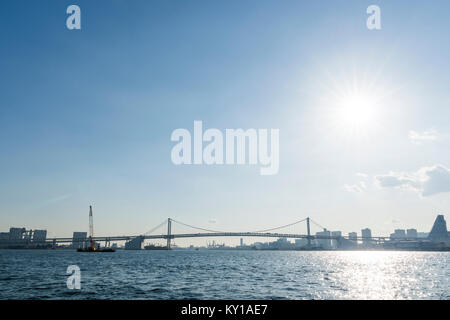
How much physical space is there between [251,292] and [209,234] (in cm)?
16005

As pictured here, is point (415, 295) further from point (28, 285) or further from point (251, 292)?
point (28, 285)

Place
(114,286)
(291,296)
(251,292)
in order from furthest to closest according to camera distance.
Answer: (114,286)
(251,292)
(291,296)

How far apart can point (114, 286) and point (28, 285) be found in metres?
8.61

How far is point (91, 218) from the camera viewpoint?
155625mm

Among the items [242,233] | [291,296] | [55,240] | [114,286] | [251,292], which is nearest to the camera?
[291,296]

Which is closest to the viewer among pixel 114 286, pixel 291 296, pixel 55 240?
pixel 291 296
